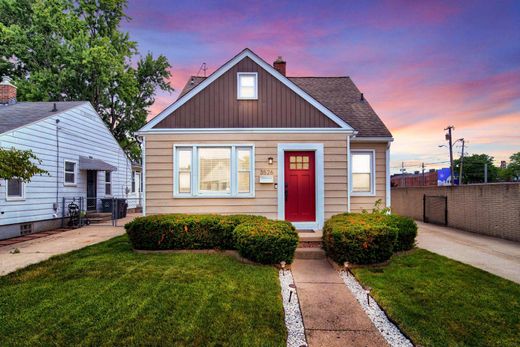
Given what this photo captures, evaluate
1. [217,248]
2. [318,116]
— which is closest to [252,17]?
[318,116]

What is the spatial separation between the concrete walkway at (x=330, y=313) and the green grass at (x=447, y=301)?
425 mm

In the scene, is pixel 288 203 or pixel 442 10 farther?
pixel 442 10

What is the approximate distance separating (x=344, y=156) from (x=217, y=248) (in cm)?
483

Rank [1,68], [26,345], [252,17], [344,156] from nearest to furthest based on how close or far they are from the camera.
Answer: [26,345] → [344,156] → [252,17] → [1,68]

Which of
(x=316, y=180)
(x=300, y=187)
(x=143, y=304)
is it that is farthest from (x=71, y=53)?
(x=143, y=304)

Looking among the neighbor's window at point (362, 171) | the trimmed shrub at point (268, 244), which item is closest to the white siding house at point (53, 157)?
the trimmed shrub at point (268, 244)

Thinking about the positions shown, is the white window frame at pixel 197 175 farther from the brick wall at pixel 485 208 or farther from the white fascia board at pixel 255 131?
the brick wall at pixel 485 208

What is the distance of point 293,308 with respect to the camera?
13.0 ft

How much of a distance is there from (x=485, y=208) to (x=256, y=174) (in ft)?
27.7

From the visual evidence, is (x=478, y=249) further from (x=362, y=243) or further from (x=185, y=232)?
(x=185, y=232)

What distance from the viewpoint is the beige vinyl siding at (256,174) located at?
8.46 meters

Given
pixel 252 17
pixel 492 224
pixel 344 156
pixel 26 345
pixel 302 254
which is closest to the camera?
pixel 26 345

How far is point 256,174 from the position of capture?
335 inches

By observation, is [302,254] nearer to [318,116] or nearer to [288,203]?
[288,203]
